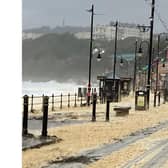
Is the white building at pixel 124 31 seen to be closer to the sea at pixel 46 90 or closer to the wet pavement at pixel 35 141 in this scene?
the sea at pixel 46 90

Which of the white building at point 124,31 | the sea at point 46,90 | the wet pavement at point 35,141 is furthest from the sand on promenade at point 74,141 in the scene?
the sea at point 46,90

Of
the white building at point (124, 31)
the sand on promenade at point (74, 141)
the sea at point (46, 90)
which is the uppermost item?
the white building at point (124, 31)

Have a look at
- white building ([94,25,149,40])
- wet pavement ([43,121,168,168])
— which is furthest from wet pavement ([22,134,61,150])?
white building ([94,25,149,40])

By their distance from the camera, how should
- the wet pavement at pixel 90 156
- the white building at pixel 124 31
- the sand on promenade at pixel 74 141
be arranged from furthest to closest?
the white building at pixel 124 31
the sand on promenade at pixel 74 141
the wet pavement at pixel 90 156

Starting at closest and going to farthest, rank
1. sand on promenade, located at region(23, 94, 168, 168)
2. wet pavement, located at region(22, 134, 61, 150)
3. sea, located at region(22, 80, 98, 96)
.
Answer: sand on promenade, located at region(23, 94, 168, 168)
wet pavement, located at region(22, 134, 61, 150)
sea, located at region(22, 80, 98, 96)

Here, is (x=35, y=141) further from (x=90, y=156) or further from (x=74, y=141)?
(x=90, y=156)

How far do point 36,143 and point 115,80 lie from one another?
109ft

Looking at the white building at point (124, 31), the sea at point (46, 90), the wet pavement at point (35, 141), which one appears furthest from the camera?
the sea at point (46, 90)

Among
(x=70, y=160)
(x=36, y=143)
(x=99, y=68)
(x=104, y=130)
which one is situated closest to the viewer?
(x=70, y=160)

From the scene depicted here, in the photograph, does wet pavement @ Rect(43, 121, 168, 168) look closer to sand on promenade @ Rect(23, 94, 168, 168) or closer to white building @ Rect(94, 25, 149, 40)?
sand on promenade @ Rect(23, 94, 168, 168)
